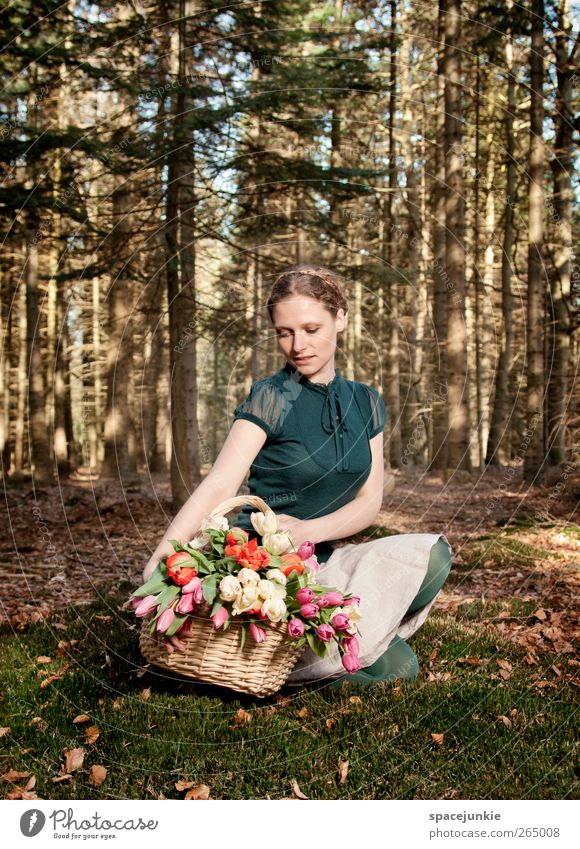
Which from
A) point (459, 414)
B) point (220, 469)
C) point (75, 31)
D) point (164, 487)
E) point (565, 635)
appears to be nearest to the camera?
point (220, 469)

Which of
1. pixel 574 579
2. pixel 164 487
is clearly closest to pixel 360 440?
pixel 574 579

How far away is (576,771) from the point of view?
2.96 metres

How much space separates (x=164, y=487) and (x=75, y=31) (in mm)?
9460

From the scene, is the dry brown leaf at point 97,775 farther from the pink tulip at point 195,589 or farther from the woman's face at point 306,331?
the woman's face at point 306,331

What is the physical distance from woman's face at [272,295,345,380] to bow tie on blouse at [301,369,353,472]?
113 millimetres

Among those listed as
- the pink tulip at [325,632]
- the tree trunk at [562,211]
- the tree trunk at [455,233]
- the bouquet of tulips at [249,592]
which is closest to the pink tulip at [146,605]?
the bouquet of tulips at [249,592]

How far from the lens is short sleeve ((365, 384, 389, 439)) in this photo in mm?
4004

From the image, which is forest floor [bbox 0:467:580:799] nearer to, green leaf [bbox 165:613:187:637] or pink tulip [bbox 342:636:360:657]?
pink tulip [bbox 342:636:360:657]

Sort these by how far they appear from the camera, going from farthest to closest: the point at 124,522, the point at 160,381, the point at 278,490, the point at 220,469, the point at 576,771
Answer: the point at 160,381
the point at 124,522
the point at 278,490
the point at 220,469
the point at 576,771

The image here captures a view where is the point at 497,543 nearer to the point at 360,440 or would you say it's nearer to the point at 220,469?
the point at 360,440

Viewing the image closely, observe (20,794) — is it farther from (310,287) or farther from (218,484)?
(310,287)

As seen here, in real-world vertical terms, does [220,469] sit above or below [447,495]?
above

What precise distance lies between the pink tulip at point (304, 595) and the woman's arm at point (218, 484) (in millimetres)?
602

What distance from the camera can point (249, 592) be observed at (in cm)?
293
